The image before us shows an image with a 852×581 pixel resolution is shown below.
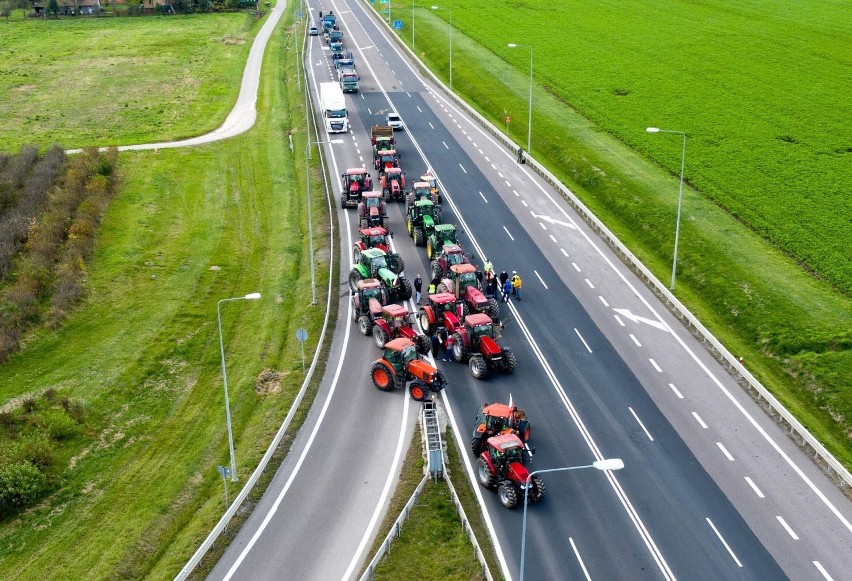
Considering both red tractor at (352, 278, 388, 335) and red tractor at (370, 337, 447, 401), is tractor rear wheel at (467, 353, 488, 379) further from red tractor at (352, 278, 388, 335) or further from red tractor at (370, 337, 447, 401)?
red tractor at (352, 278, 388, 335)

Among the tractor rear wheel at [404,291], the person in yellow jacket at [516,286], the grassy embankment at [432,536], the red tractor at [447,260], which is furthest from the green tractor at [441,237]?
the grassy embankment at [432,536]

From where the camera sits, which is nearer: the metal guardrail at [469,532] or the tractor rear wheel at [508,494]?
the metal guardrail at [469,532]

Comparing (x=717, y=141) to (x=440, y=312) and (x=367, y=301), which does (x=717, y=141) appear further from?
(x=367, y=301)

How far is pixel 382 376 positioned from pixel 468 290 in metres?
7.66

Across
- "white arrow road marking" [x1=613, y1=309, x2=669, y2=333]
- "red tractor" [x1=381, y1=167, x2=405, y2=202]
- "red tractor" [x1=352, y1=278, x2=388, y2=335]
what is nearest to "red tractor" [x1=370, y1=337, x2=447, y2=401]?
"red tractor" [x1=352, y1=278, x2=388, y2=335]

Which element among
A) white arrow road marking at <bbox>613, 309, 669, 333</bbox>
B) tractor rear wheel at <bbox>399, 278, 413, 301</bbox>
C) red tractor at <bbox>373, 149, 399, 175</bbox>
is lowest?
white arrow road marking at <bbox>613, 309, 669, 333</bbox>

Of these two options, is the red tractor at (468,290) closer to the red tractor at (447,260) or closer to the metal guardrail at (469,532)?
the red tractor at (447,260)

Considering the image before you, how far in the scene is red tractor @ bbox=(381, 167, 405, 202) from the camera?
62.5m

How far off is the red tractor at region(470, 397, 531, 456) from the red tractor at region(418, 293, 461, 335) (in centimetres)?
918

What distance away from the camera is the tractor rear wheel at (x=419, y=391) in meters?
38.4

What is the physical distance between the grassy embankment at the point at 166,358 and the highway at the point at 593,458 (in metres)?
3.25

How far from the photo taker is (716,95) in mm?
89812

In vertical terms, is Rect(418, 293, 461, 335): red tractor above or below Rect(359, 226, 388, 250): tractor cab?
below

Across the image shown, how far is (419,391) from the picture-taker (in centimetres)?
3844
